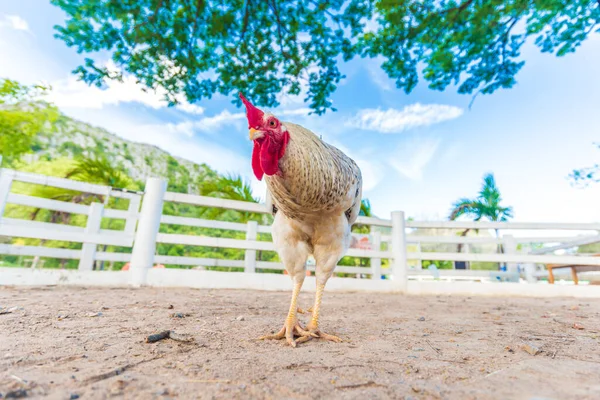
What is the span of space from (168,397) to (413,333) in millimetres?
1836

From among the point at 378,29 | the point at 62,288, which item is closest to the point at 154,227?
the point at 62,288

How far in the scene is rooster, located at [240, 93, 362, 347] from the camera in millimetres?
1700

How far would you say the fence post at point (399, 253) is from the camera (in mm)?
5770

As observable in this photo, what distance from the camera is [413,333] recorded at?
2.19 m

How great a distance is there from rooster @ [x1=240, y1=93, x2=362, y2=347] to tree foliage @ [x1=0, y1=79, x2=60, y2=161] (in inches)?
501

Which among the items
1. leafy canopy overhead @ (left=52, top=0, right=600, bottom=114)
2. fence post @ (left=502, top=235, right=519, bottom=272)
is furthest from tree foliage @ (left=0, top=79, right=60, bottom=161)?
fence post @ (left=502, top=235, right=519, bottom=272)

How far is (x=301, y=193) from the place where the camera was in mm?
1746

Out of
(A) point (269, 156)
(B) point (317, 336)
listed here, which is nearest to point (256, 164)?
(A) point (269, 156)

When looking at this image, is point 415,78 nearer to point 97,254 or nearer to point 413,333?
point 413,333

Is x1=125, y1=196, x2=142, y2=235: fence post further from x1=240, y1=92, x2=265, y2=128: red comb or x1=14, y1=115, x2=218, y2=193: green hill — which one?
x1=14, y1=115, x2=218, y2=193: green hill

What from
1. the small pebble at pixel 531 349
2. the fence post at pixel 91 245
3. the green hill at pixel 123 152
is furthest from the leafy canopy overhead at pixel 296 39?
the green hill at pixel 123 152

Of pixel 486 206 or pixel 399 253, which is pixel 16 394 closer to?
pixel 399 253

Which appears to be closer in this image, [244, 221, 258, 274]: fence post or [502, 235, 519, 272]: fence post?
[244, 221, 258, 274]: fence post

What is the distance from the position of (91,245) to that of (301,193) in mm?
5181
